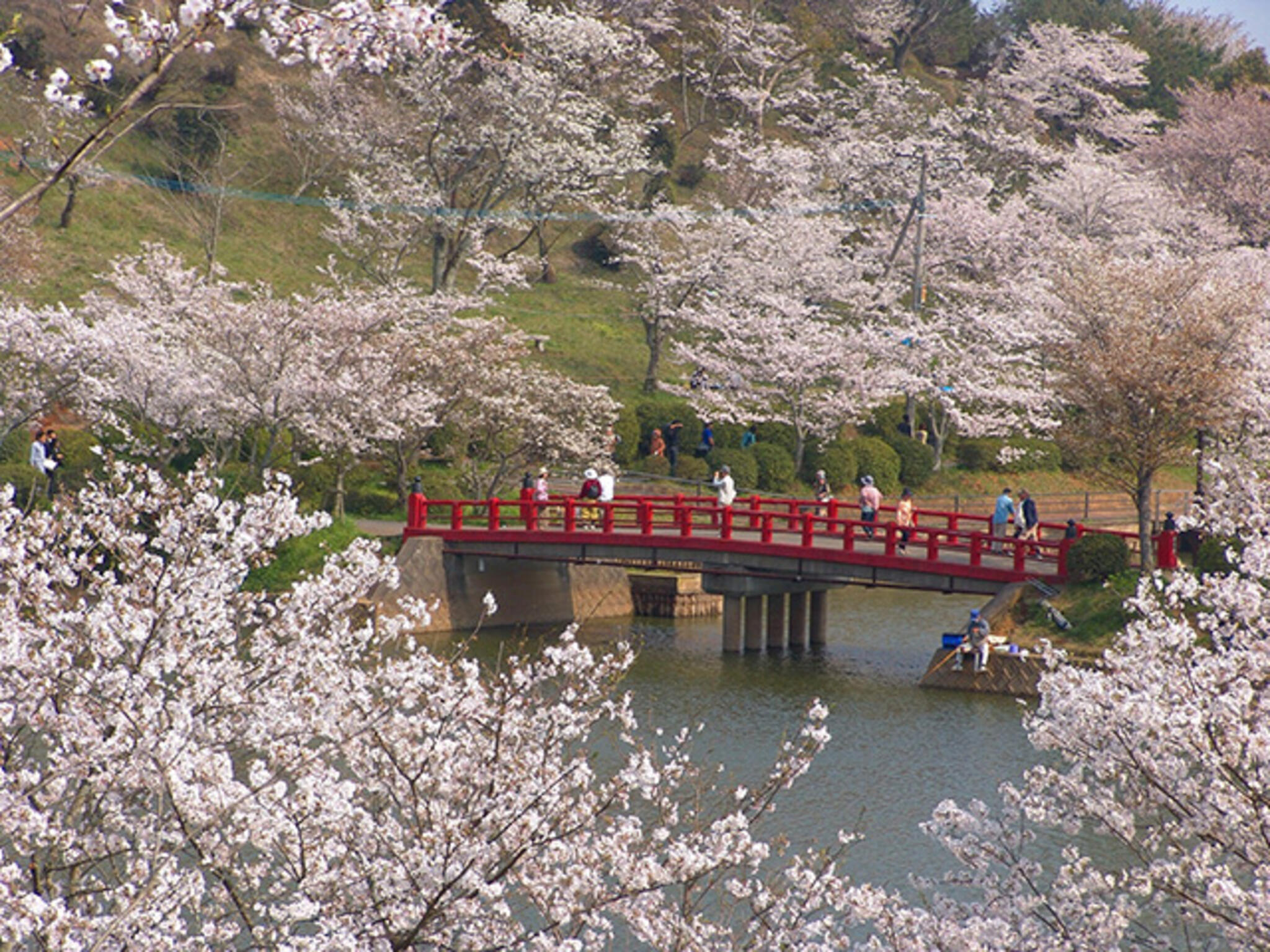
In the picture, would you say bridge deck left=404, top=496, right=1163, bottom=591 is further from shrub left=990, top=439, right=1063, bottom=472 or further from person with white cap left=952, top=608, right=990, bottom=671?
shrub left=990, top=439, right=1063, bottom=472

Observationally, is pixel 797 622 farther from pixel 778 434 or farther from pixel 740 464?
pixel 778 434

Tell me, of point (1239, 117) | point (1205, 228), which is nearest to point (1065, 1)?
point (1239, 117)

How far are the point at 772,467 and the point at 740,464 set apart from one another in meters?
1.31

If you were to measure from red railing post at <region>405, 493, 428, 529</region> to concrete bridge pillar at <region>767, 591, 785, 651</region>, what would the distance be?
7641mm

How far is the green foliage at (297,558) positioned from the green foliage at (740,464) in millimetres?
13226

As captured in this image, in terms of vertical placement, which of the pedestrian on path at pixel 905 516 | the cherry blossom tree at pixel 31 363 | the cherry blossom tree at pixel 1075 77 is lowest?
the pedestrian on path at pixel 905 516

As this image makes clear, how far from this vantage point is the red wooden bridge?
93.7 feet

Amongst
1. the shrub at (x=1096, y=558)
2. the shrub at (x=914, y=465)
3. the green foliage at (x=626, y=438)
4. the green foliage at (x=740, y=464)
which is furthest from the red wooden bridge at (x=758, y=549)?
the shrub at (x=914, y=465)

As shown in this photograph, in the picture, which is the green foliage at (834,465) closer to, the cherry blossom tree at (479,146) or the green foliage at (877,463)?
the green foliage at (877,463)

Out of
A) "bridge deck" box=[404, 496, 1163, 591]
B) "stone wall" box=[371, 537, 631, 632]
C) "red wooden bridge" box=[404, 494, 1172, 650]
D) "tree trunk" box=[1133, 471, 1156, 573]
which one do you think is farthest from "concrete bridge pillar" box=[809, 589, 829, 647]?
"tree trunk" box=[1133, 471, 1156, 573]

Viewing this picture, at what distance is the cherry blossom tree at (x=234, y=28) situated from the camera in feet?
20.9

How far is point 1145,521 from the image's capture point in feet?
92.3

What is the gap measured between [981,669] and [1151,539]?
17.3 feet

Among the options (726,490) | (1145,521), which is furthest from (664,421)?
(1145,521)
